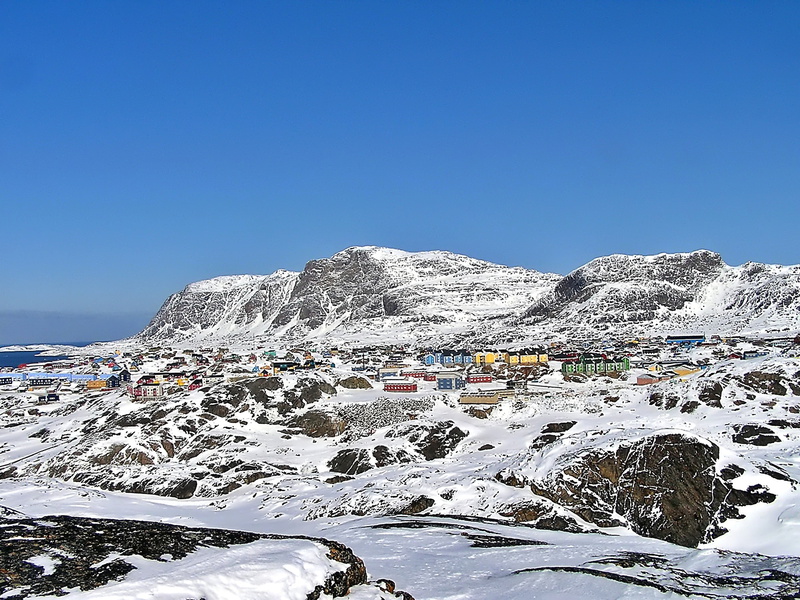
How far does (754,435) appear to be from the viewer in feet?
165

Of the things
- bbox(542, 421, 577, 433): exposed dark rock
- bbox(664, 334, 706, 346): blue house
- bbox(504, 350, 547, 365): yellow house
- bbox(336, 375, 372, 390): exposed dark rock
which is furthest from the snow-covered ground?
bbox(664, 334, 706, 346): blue house

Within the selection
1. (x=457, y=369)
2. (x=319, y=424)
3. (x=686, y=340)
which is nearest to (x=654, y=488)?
(x=319, y=424)

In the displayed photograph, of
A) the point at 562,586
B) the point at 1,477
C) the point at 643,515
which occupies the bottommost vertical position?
the point at 1,477

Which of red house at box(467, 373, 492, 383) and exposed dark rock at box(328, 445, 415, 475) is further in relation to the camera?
red house at box(467, 373, 492, 383)

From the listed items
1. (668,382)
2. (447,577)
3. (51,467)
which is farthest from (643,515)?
(51,467)

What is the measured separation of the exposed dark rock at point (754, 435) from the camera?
49.0 meters

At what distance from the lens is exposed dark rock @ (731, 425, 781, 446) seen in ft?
161

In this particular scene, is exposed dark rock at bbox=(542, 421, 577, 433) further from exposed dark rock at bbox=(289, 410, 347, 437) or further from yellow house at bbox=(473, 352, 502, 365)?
yellow house at bbox=(473, 352, 502, 365)

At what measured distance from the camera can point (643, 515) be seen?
32.3 metres

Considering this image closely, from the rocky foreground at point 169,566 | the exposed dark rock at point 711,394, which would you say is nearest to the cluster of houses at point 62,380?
the exposed dark rock at point 711,394

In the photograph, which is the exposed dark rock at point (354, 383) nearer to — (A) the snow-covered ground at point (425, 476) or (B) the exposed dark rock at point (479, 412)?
(A) the snow-covered ground at point (425, 476)

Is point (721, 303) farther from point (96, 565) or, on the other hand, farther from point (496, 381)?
point (96, 565)

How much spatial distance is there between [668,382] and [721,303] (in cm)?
14340

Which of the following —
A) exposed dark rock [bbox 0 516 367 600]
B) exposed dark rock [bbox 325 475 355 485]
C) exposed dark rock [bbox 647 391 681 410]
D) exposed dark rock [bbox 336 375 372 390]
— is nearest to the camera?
exposed dark rock [bbox 0 516 367 600]
